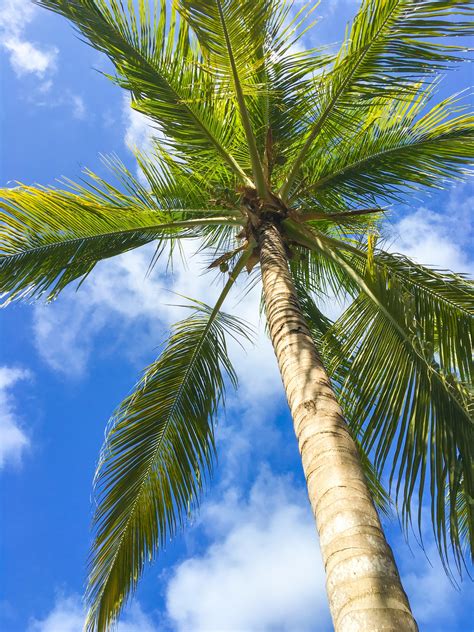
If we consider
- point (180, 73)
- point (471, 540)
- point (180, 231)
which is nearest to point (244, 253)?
point (180, 231)

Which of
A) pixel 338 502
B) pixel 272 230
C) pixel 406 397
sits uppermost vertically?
pixel 272 230

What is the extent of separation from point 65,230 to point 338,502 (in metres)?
3.81

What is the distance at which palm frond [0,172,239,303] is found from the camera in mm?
5172

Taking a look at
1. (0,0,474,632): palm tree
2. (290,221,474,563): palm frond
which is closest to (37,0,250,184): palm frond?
(0,0,474,632): palm tree

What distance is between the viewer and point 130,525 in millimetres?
5426

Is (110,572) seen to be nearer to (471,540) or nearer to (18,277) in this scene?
(18,277)

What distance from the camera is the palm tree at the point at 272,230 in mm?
4258

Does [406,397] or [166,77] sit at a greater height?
[166,77]

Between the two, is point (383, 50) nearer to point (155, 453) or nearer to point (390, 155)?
point (390, 155)

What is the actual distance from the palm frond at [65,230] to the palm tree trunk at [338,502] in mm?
2195

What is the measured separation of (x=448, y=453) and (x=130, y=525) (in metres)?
3.05

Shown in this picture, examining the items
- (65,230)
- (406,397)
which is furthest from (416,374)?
(65,230)

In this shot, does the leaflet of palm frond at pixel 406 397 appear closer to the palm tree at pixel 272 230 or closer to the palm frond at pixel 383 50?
the palm tree at pixel 272 230

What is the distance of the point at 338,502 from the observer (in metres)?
2.54
